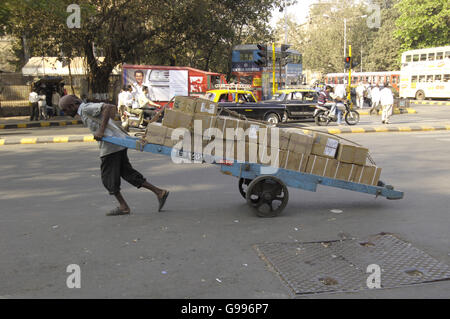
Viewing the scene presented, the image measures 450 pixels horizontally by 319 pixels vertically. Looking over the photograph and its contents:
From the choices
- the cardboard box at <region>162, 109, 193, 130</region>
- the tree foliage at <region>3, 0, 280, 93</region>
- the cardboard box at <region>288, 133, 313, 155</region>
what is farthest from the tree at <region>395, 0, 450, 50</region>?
the cardboard box at <region>162, 109, 193, 130</region>

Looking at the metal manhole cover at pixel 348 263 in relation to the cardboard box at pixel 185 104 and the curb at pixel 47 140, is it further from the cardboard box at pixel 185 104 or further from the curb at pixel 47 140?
the curb at pixel 47 140

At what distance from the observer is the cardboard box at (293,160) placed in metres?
5.80

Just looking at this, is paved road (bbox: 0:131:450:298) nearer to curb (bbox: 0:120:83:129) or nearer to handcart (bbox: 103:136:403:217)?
handcart (bbox: 103:136:403:217)

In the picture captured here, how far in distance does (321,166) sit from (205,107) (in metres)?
1.67

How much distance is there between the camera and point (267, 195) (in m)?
5.75

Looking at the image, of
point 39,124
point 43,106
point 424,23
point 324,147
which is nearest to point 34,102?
point 43,106

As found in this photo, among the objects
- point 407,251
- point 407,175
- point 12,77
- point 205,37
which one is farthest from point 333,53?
point 407,251

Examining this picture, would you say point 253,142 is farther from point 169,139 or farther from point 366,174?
point 366,174

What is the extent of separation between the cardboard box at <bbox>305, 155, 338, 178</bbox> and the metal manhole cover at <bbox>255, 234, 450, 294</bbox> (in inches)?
45.6

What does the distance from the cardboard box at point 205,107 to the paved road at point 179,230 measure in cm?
132

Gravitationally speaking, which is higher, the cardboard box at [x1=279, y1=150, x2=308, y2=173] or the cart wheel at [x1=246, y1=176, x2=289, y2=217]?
the cardboard box at [x1=279, y1=150, x2=308, y2=173]

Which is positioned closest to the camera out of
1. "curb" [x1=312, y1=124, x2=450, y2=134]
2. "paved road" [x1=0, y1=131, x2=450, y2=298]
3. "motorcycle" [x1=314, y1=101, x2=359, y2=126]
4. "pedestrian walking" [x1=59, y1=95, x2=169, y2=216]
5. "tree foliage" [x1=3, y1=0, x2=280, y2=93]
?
"paved road" [x1=0, y1=131, x2=450, y2=298]

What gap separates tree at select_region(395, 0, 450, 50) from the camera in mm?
42344

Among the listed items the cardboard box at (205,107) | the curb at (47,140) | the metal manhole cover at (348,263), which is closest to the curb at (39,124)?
the curb at (47,140)
